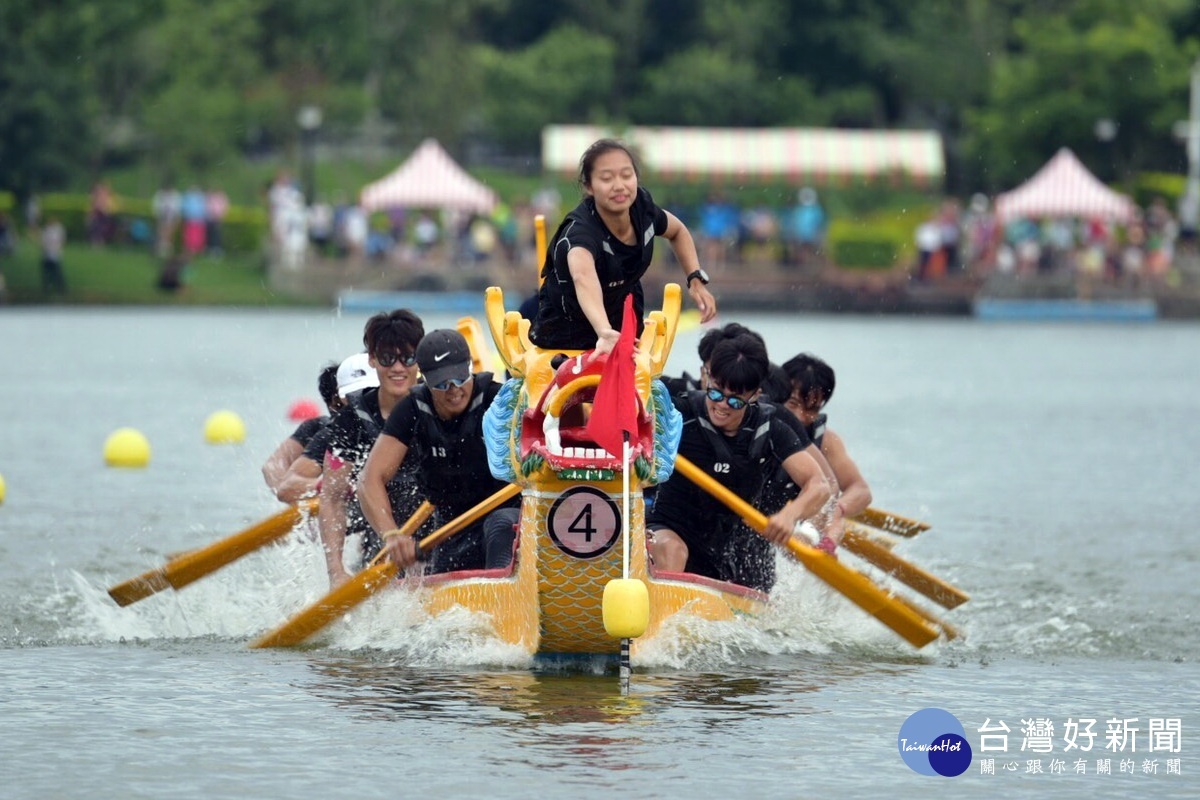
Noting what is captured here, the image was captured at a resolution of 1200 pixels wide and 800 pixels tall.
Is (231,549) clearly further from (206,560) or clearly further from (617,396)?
(617,396)

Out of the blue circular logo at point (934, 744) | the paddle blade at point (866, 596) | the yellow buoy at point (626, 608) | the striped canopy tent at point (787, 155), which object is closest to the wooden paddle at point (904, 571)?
the paddle blade at point (866, 596)

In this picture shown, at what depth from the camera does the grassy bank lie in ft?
136

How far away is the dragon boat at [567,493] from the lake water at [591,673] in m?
0.23

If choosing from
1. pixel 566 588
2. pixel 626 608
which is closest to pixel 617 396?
pixel 626 608

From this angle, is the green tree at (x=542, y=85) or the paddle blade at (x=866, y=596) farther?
the green tree at (x=542, y=85)

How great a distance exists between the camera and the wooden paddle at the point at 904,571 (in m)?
11.5

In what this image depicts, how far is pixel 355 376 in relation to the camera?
1098 centimetres

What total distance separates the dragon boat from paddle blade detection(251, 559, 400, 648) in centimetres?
39

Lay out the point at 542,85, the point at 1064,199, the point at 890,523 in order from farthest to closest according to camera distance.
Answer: the point at 542,85 → the point at 1064,199 → the point at 890,523

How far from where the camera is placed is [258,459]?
2019 centimetres

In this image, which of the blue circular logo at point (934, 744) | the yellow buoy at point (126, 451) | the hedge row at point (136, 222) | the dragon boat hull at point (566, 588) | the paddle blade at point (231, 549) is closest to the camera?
the blue circular logo at point (934, 744)

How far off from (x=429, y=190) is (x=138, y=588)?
33939 mm

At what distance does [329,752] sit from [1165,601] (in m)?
6.08

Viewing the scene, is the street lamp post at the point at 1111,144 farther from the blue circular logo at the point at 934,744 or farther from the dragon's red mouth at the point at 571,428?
the dragon's red mouth at the point at 571,428
